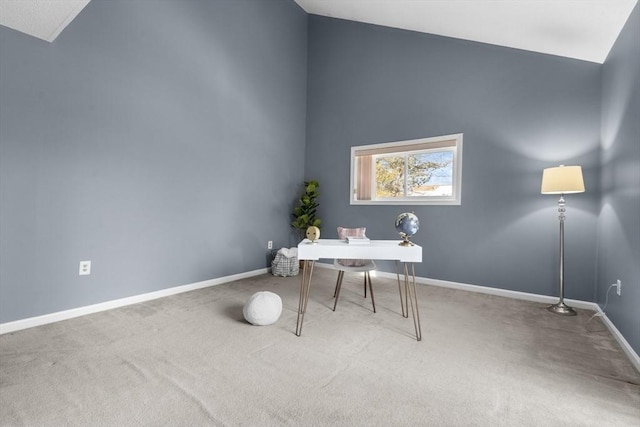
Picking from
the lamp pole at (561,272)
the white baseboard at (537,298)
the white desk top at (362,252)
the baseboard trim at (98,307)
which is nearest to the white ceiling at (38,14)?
the baseboard trim at (98,307)

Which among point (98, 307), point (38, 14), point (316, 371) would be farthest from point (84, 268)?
point (316, 371)

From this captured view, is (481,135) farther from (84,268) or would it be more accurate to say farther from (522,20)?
(84,268)

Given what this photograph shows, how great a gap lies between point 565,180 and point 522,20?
1.49 m

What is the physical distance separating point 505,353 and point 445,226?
1.98 meters

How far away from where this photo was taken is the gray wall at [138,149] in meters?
2.21

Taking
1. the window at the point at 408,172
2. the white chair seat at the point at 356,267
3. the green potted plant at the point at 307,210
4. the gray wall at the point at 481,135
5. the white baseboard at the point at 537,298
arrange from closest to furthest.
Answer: the white baseboard at the point at 537,298
the white chair seat at the point at 356,267
the gray wall at the point at 481,135
the window at the point at 408,172
the green potted plant at the point at 307,210

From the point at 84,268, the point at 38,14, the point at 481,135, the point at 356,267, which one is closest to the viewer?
the point at 38,14

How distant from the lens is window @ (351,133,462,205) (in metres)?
3.73

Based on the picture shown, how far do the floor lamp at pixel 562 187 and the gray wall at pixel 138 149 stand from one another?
3.30 meters

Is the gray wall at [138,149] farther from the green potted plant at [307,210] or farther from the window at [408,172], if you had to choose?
the window at [408,172]

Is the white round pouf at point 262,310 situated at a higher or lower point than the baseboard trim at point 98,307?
higher

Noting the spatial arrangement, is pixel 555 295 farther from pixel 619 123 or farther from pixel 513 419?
pixel 513 419

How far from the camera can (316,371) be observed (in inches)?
65.9

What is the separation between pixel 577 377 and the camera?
1.67 m
